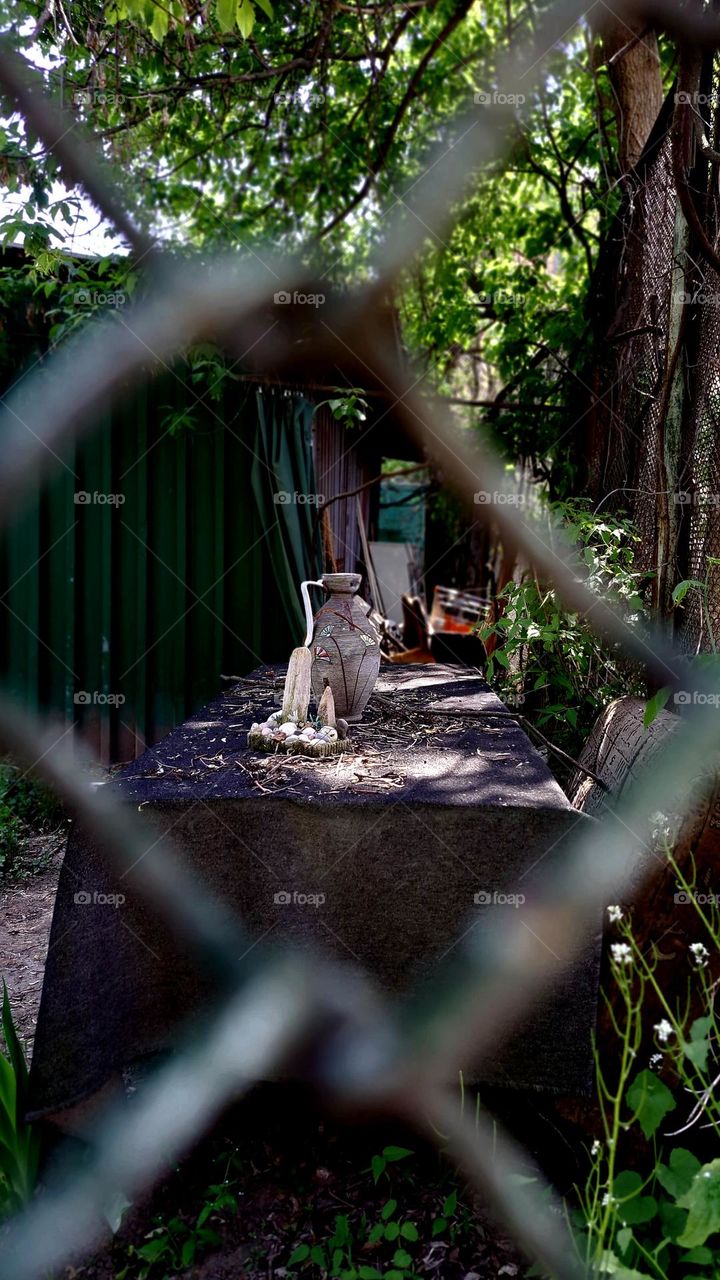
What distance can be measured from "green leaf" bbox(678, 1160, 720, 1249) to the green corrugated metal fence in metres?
4.06

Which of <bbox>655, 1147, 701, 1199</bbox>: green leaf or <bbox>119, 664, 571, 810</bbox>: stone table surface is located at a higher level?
<bbox>119, 664, 571, 810</bbox>: stone table surface

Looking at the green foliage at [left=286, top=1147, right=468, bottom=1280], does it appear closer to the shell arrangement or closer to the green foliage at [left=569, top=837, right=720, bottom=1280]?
the green foliage at [left=569, top=837, right=720, bottom=1280]

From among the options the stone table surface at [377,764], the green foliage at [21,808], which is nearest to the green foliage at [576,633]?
the stone table surface at [377,764]

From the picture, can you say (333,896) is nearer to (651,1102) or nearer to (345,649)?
(651,1102)

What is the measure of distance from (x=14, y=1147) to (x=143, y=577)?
382cm

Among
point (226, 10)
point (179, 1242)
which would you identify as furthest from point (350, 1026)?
point (226, 10)

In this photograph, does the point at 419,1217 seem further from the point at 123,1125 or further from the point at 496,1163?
the point at 123,1125

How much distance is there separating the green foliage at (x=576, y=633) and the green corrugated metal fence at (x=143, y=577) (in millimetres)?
1992

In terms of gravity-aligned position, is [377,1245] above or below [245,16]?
below

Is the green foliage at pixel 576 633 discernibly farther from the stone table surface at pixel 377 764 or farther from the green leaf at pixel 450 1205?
the green leaf at pixel 450 1205

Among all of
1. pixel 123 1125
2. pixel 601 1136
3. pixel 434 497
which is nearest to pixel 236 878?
pixel 123 1125

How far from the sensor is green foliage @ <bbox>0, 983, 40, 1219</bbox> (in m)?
1.69

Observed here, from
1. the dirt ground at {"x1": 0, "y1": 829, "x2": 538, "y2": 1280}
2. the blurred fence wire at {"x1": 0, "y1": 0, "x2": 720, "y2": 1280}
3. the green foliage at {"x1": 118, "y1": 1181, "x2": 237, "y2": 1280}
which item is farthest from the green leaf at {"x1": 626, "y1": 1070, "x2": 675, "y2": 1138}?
the green foliage at {"x1": 118, "y1": 1181, "x2": 237, "y2": 1280}

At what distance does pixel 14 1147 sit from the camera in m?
1.69
